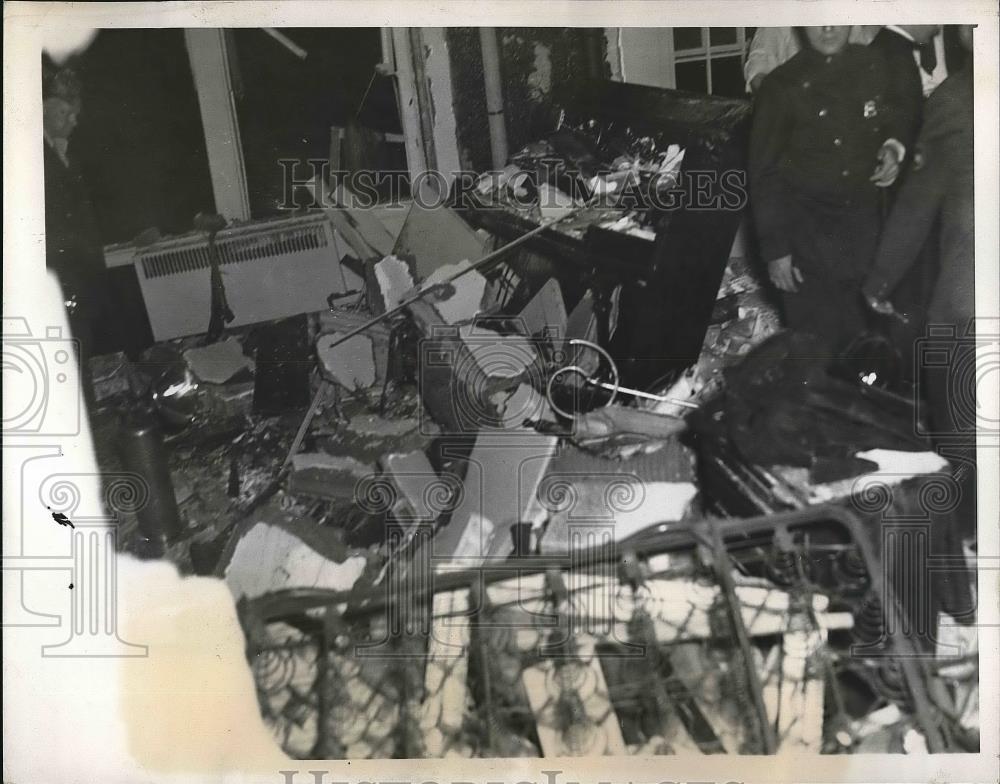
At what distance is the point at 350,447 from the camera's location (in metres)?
2.56

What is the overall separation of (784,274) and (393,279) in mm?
Answer: 1329

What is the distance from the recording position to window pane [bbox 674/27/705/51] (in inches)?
101

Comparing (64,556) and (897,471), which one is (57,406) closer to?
(64,556)

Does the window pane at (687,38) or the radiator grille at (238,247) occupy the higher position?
the window pane at (687,38)

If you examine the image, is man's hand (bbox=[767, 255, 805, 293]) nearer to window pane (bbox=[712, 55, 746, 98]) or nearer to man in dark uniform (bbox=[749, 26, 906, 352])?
man in dark uniform (bbox=[749, 26, 906, 352])

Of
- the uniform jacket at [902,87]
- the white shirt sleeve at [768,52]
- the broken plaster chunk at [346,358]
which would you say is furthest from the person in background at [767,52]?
the broken plaster chunk at [346,358]

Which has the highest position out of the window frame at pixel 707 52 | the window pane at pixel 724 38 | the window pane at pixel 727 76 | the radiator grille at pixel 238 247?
the window pane at pixel 724 38

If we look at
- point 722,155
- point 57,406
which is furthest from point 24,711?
point 722,155

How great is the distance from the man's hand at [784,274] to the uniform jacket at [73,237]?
227 centimetres

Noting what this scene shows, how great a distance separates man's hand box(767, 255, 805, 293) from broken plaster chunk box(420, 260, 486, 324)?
98 cm

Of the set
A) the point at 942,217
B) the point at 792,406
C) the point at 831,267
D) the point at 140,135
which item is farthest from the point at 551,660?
the point at 140,135

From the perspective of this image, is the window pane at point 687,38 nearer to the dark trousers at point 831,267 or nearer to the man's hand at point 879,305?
the dark trousers at point 831,267

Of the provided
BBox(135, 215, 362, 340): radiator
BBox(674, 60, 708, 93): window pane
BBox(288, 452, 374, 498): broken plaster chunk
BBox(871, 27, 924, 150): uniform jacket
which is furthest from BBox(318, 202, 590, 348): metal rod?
BBox(871, 27, 924, 150): uniform jacket

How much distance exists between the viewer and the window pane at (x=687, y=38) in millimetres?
2572
